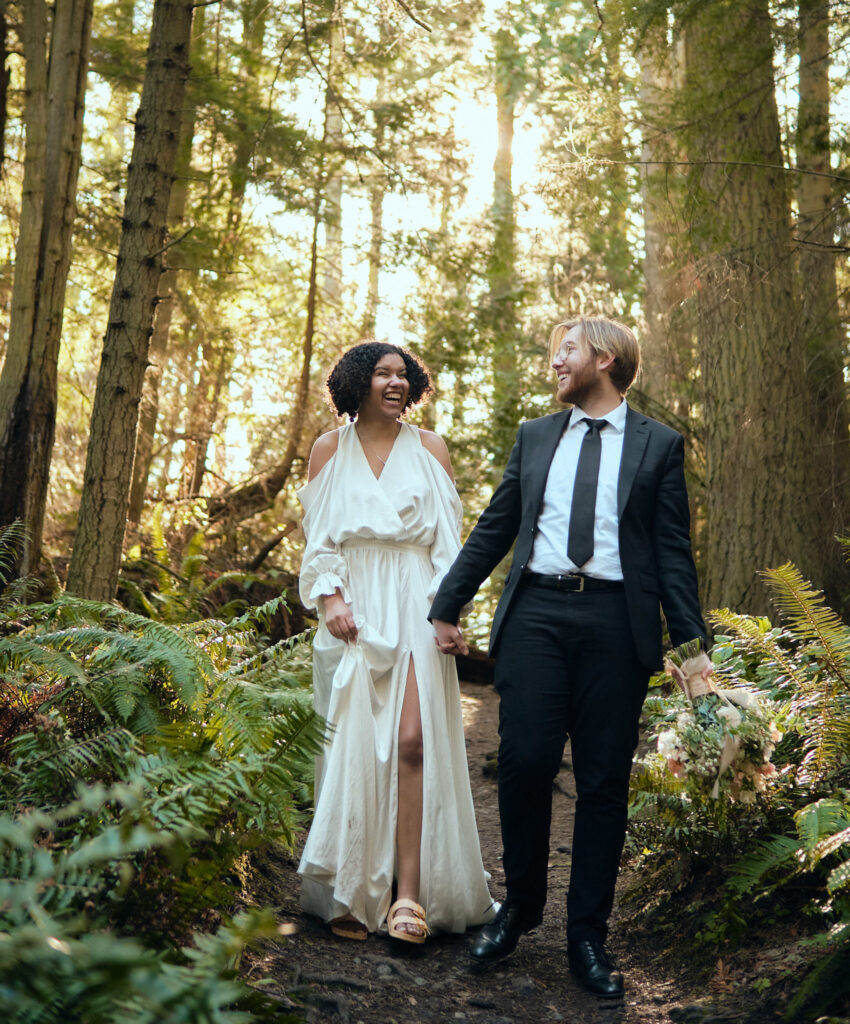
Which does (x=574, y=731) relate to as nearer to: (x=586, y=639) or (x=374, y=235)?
(x=586, y=639)

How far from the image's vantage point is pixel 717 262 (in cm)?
796

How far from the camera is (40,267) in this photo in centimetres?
773

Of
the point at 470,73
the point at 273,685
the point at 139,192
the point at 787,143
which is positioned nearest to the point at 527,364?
the point at 470,73

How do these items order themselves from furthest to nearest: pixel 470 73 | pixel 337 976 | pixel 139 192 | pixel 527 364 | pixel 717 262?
pixel 470 73 < pixel 527 364 < pixel 717 262 < pixel 139 192 < pixel 337 976

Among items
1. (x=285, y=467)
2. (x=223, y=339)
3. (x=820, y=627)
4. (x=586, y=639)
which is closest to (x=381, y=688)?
(x=586, y=639)

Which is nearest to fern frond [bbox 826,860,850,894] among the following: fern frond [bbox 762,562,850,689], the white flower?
the white flower

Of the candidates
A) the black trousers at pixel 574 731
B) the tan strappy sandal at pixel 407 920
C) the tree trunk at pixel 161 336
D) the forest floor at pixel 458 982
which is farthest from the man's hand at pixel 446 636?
the tree trunk at pixel 161 336

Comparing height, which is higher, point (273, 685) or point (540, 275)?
point (540, 275)

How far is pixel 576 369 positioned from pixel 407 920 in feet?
7.35

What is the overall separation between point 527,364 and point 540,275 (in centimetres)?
253

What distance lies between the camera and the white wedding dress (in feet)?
14.3

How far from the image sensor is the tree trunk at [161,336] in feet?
37.4

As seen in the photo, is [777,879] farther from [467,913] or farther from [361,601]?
[361,601]

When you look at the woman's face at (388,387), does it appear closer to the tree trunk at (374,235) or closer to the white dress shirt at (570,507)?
the white dress shirt at (570,507)
